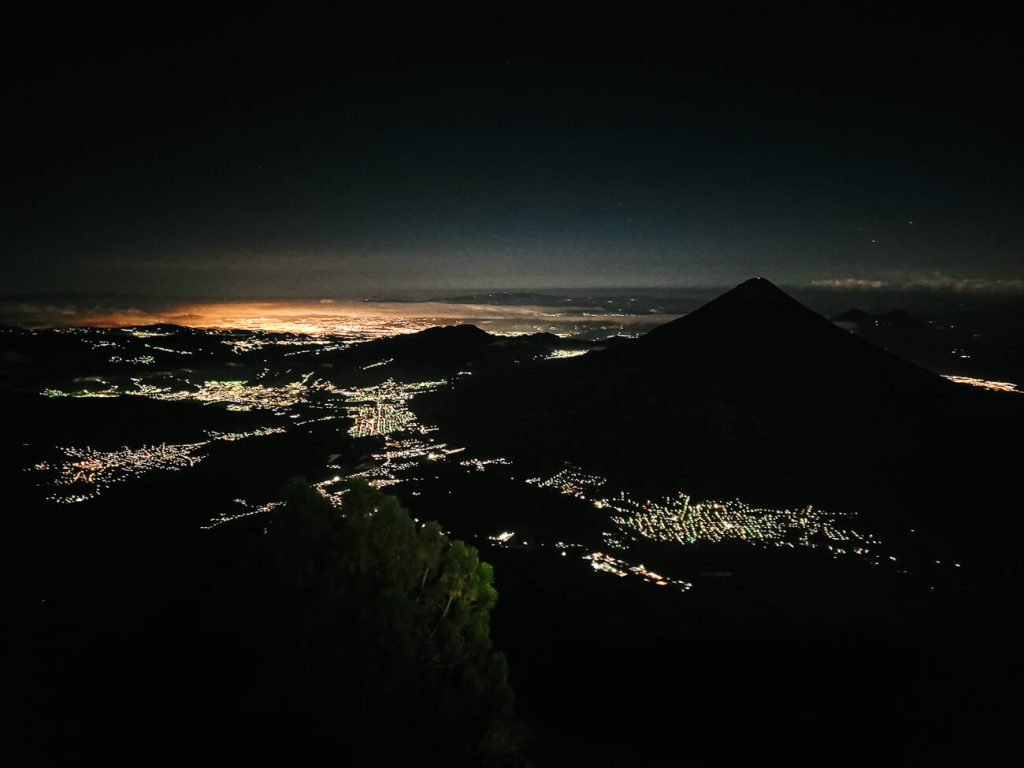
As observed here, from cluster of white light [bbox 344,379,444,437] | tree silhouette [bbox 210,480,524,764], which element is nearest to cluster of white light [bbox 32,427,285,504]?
cluster of white light [bbox 344,379,444,437]

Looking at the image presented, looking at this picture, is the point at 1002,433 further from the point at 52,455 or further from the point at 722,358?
the point at 52,455

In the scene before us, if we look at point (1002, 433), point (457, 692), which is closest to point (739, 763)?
point (457, 692)

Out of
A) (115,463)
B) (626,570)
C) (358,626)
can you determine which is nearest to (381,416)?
(115,463)

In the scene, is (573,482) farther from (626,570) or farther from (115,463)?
(115,463)

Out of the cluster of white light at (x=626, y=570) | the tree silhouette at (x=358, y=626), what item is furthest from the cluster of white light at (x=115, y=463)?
the tree silhouette at (x=358, y=626)

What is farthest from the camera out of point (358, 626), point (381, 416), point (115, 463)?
point (381, 416)

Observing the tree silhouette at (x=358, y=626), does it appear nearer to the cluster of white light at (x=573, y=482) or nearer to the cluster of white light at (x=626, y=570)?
the cluster of white light at (x=626, y=570)

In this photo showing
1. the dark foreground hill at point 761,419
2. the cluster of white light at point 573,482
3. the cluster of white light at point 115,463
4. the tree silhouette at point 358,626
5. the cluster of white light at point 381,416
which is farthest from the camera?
the cluster of white light at point 381,416

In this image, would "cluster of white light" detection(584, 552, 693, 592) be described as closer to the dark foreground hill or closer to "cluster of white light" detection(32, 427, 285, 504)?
the dark foreground hill
